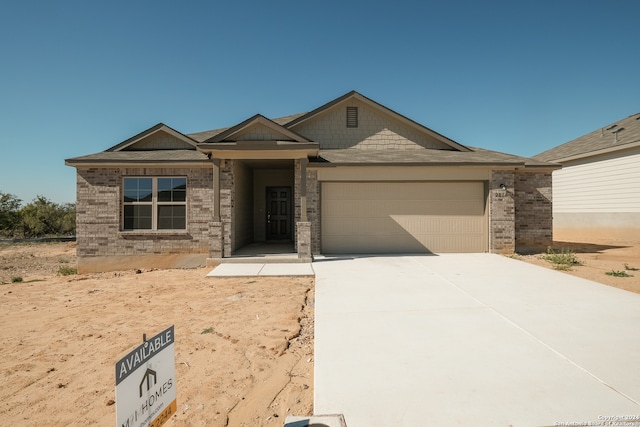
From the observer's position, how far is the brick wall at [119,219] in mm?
10305

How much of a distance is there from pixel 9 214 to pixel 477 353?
1198 inches

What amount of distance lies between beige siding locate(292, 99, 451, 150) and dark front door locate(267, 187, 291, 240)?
9.44 feet

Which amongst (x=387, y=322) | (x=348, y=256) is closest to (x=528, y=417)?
(x=387, y=322)

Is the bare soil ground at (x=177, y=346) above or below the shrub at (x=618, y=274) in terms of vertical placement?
below

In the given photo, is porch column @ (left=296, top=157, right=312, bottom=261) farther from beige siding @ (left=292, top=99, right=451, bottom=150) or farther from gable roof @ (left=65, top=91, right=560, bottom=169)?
beige siding @ (left=292, top=99, right=451, bottom=150)

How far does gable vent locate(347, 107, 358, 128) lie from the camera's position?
43.7ft

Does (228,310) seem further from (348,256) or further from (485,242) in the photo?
(485,242)

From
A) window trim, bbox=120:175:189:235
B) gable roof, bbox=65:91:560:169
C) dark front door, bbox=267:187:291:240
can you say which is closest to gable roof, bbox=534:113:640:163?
gable roof, bbox=65:91:560:169

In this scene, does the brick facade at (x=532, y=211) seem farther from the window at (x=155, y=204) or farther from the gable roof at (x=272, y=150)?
→ the window at (x=155, y=204)

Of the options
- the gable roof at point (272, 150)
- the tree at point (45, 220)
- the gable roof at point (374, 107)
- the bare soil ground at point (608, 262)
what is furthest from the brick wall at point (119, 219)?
the tree at point (45, 220)

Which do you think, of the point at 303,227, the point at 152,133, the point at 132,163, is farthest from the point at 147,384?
the point at 152,133

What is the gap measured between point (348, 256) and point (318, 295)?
473 centimetres

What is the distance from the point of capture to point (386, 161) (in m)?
11.1

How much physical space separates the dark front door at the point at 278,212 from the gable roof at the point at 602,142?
56.9 feet
